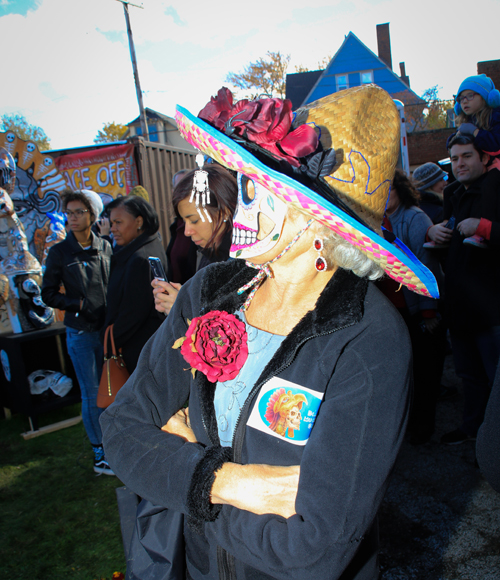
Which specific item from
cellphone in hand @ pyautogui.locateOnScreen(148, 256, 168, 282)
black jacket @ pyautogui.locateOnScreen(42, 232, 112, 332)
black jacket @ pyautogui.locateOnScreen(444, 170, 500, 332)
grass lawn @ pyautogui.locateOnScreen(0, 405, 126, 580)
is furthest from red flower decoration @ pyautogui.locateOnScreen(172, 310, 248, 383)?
black jacket @ pyautogui.locateOnScreen(42, 232, 112, 332)

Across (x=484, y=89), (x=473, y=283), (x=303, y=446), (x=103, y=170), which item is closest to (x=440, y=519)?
(x=473, y=283)

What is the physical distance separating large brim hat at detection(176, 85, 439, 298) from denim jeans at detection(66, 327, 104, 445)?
2.98 meters

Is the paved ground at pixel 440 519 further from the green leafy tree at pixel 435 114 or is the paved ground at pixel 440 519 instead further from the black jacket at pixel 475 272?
the green leafy tree at pixel 435 114

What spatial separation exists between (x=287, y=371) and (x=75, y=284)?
313cm

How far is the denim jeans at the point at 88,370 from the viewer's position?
143 inches

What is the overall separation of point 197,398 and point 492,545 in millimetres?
2359

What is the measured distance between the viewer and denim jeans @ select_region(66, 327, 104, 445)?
11.9 feet

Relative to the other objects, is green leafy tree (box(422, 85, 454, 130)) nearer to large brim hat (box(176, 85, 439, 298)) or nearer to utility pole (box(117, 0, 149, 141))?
utility pole (box(117, 0, 149, 141))

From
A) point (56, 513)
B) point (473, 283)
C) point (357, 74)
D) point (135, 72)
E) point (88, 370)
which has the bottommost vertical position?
point (56, 513)

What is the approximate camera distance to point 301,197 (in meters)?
1.07

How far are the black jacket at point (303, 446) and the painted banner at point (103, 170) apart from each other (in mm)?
7993

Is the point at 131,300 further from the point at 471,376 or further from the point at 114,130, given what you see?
the point at 114,130

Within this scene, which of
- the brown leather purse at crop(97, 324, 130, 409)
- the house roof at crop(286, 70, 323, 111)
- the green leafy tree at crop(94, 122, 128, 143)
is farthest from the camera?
the green leafy tree at crop(94, 122, 128, 143)

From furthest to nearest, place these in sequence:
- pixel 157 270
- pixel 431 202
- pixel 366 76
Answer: pixel 366 76, pixel 431 202, pixel 157 270
